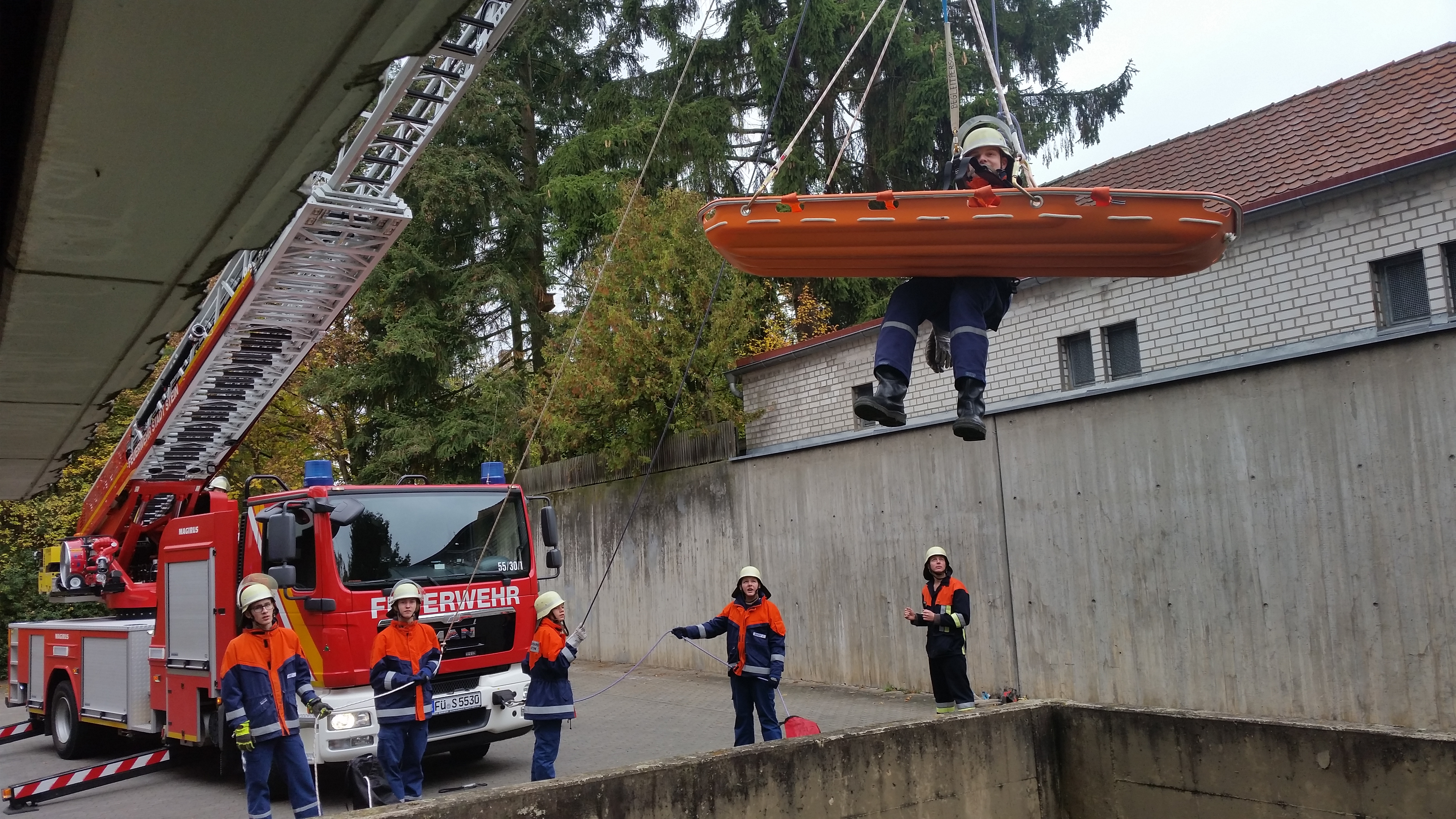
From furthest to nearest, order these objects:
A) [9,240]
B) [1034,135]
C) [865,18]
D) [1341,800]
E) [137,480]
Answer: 1. [1034,135]
2. [865,18]
3. [137,480]
4. [1341,800]
5. [9,240]

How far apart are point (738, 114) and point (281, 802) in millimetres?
16696

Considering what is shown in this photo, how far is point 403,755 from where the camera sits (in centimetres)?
827

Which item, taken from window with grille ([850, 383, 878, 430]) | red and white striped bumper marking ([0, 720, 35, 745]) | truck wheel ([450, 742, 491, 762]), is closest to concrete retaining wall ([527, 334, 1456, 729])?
window with grille ([850, 383, 878, 430])

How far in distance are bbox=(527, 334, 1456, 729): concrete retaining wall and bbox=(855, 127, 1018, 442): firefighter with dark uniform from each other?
3.82 metres

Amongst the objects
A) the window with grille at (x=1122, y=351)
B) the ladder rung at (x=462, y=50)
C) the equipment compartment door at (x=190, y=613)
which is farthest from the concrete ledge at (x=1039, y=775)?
the equipment compartment door at (x=190, y=613)

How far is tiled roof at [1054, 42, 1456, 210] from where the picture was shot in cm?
972

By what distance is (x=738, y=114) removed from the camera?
2261cm

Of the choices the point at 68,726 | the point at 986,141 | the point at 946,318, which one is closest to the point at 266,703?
the point at 946,318

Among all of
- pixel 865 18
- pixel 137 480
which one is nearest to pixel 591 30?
pixel 865 18

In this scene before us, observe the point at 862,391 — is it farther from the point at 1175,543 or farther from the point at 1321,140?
the point at 1321,140

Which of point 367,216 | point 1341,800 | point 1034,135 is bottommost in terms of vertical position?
point 1341,800

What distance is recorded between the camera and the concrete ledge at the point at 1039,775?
4.99 meters

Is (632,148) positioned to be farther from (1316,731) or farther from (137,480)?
(1316,731)

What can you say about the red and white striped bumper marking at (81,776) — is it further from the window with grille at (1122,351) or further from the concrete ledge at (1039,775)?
the window with grille at (1122,351)
